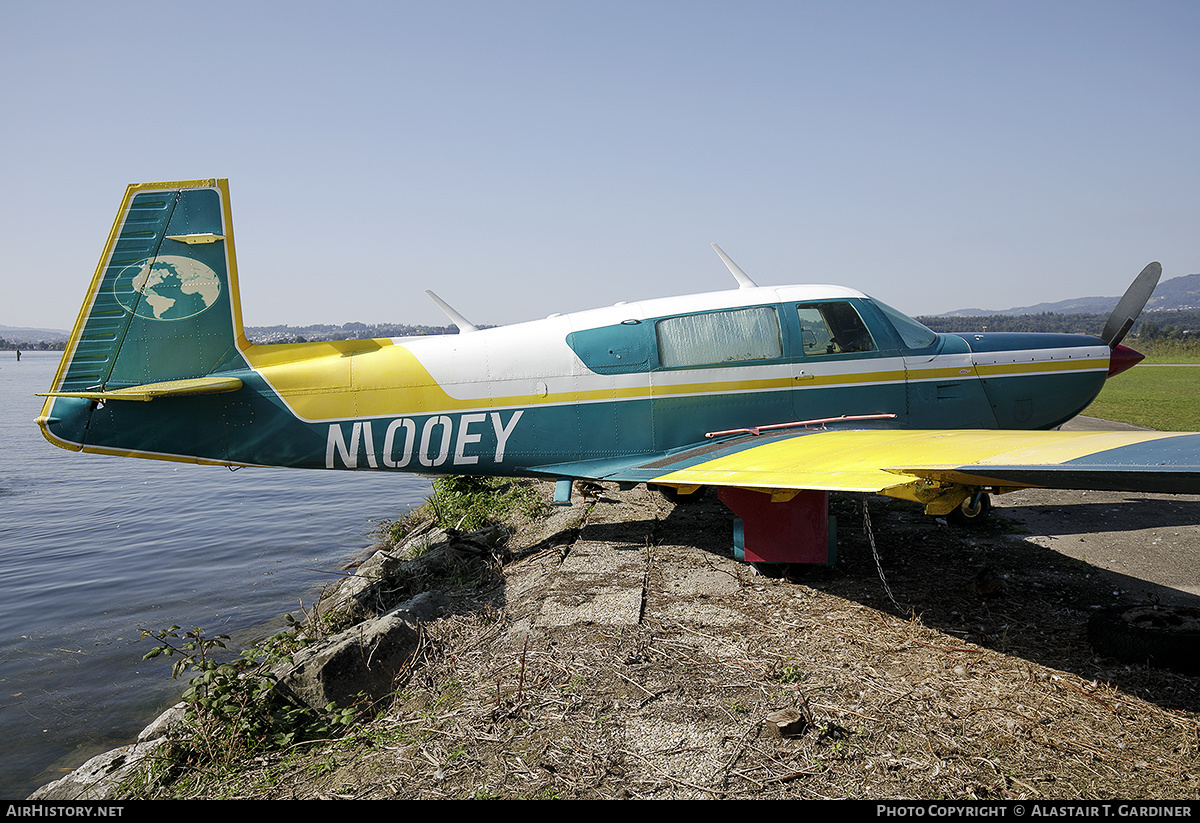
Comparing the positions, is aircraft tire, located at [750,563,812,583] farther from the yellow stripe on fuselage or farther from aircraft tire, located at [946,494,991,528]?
aircraft tire, located at [946,494,991,528]

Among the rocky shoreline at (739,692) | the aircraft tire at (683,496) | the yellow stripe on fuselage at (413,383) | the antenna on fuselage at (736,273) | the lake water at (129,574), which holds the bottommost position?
the lake water at (129,574)

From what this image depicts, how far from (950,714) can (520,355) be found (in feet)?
15.3

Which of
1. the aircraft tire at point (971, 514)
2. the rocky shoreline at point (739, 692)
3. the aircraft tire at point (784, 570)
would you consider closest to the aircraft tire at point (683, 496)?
the rocky shoreline at point (739, 692)

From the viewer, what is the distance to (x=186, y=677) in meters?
6.33

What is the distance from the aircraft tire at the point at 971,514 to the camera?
6.93 meters

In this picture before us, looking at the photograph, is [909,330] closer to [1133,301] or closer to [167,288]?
[1133,301]

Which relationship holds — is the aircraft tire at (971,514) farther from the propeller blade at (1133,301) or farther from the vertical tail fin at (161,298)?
the vertical tail fin at (161,298)

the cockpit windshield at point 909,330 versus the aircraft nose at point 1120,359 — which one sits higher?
the cockpit windshield at point 909,330

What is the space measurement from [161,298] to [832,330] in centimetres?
690

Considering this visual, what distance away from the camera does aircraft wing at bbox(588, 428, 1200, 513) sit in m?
3.46

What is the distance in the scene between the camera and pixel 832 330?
6.66 metres

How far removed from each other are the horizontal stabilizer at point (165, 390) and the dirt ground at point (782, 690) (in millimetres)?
3057

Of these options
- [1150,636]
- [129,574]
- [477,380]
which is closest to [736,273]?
[477,380]
